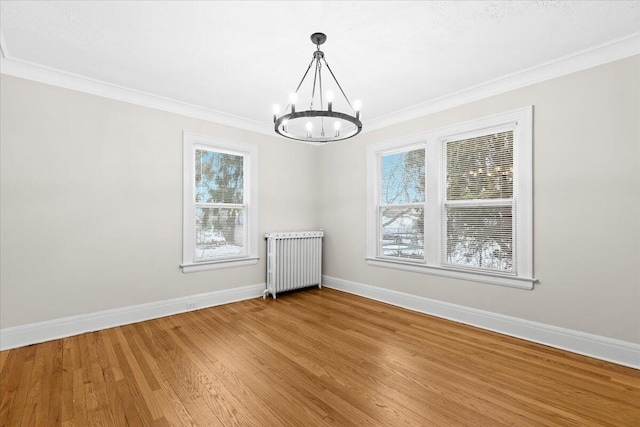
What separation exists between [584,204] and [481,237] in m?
0.95

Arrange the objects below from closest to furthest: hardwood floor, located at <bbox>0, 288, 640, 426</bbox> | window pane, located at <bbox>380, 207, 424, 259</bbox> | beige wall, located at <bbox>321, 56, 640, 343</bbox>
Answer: hardwood floor, located at <bbox>0, 288, 640, 426</bbox> → beige wall, located at <bbox>321, 56, 640, 343</bbox> → window pane, located at <bbox>380, 207, 424, 259</bbox>

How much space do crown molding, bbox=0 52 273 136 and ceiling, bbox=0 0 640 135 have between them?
0.02 metres

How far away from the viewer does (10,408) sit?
1866mm

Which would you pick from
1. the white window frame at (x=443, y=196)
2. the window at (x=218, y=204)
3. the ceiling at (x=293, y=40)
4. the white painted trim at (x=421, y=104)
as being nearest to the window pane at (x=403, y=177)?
the white window frame at (x=443, y=196)

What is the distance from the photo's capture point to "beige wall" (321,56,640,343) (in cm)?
243

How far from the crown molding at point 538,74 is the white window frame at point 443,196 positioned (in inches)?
10.9

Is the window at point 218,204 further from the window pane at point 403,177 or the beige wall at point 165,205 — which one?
the window pane at point 403,177

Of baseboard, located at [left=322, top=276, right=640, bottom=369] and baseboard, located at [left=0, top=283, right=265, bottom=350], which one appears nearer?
baseboard, located at [left=322, top=276, right=640, bottom=369]

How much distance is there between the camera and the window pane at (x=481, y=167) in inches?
124

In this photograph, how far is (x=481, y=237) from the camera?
3338mm

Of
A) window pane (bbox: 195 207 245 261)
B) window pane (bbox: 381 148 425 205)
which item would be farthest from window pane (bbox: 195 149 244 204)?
window pane (bbox: 381 148 425 205)

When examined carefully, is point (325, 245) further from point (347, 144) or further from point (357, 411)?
point (357, 411)

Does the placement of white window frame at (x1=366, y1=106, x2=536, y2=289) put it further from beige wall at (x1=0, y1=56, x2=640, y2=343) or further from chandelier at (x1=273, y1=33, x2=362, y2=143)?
chandelier at (x1=273, y1=33, x2=362, y2=143)

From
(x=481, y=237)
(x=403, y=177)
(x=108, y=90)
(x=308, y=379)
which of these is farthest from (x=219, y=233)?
(x=481, y=237)
